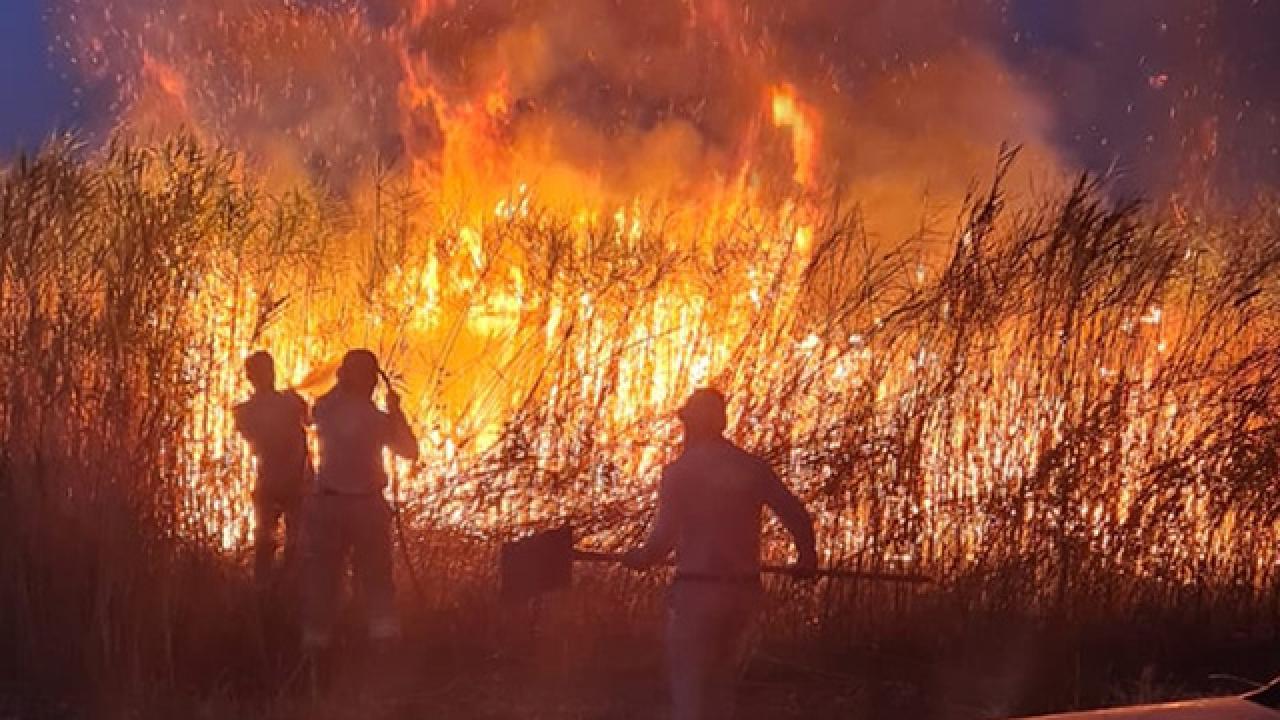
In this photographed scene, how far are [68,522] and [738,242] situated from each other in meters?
4.61

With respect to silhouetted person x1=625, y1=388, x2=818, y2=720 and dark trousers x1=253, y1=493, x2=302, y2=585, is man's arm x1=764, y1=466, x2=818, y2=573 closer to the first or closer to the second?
silhouetted person x1=625, y1=388, x2=818, y2=720

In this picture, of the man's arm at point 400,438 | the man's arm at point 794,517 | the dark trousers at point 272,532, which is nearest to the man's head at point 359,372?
the man's arm at point 400,438

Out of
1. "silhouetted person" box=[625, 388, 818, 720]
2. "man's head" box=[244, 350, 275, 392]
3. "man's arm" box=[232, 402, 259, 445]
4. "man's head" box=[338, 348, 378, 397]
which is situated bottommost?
"silhouetted person" box=[625, 388, 818, 720]

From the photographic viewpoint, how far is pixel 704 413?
652cm

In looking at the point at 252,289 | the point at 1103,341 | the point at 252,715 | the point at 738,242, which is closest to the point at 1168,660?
the point at 1103,341

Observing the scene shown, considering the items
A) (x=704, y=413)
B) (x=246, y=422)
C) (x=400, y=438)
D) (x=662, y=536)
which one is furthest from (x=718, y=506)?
(x=246, y=422)

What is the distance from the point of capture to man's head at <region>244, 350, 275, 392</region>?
31.3 feet

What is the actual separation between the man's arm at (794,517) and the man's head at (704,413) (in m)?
0.28

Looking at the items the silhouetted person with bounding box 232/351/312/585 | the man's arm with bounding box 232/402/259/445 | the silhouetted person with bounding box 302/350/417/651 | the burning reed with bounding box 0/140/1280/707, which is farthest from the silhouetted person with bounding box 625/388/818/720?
the man's arm with bounding box 232/402/259/445

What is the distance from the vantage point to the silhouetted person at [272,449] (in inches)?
Answer: 373

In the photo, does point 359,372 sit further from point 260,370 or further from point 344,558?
point 260,370

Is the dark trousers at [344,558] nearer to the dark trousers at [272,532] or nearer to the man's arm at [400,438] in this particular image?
the man's arm at [400,438]

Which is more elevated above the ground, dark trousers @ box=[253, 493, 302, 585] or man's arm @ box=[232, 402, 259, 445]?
man's arm @ box=[232, 402, 259, 445]

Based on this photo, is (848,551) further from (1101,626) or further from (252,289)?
(252,289)
